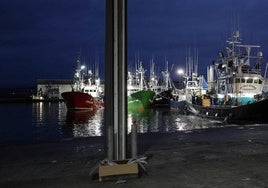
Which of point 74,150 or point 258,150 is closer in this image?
point 258,150

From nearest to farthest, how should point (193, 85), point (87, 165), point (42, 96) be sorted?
point (87, 165) → point (193, 85) → point (42, 96)

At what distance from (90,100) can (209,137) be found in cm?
4642

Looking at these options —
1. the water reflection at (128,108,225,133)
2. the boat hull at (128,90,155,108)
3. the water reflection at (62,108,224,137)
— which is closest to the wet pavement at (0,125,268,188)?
the water reflection at (62,108,224,137)

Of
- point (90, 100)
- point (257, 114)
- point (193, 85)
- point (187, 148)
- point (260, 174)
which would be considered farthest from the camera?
point (90, 100)

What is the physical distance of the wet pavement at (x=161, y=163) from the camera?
6359 millimetres

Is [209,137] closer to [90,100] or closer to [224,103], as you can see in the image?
[224,103]

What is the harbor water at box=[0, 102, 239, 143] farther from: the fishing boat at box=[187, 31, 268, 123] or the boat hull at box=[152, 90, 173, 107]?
the boat hull at box=[152, 90, 173, 107]

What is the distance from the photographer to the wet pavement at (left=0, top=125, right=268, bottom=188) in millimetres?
6359

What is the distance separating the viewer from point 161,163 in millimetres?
7887

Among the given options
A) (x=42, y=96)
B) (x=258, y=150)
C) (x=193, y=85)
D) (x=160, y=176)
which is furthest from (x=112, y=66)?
(x=42, y=96)

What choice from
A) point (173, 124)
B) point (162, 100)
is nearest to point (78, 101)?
point (162, 100)

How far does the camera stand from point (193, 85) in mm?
51344

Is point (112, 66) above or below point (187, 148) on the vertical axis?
above

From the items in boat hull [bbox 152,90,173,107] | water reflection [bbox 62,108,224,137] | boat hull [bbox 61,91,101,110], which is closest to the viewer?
water reflection [bbox 62,108,224,137]
